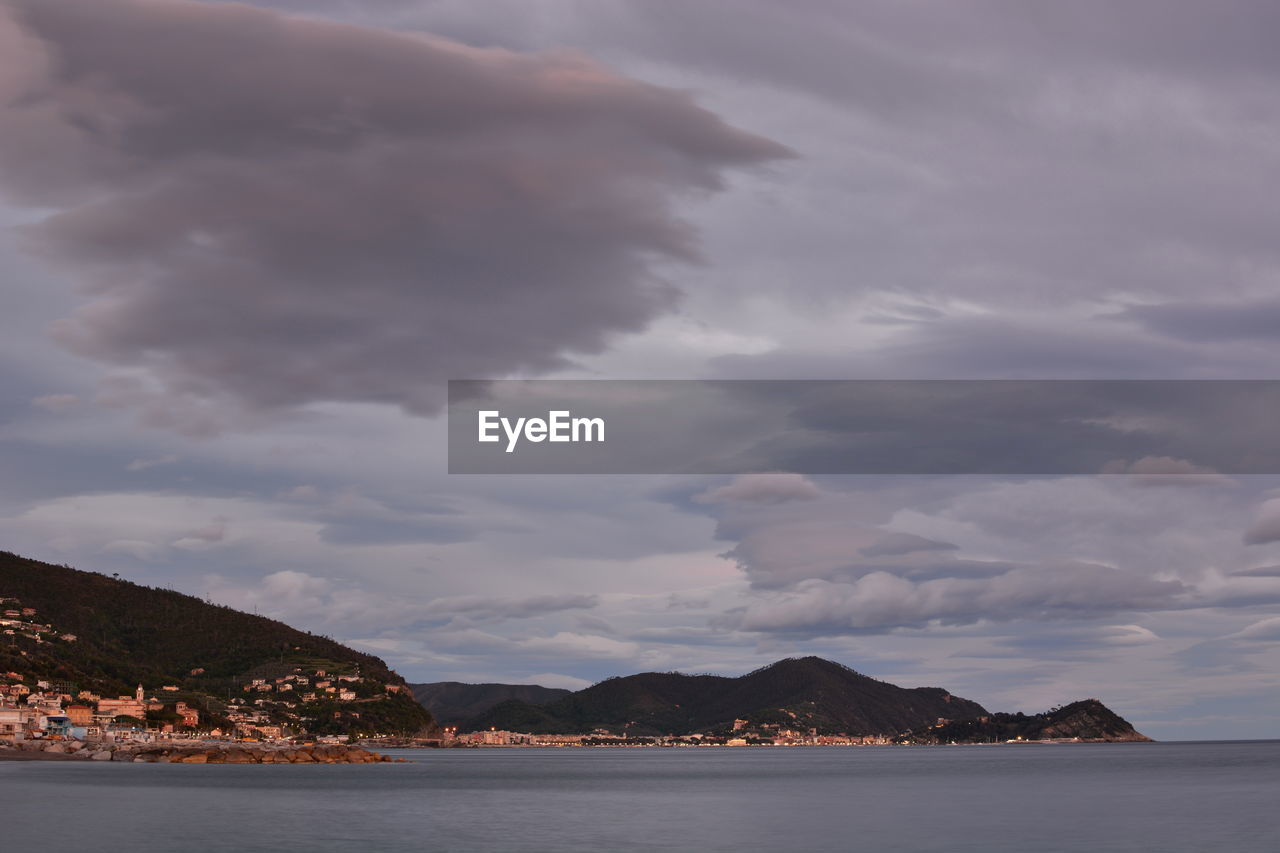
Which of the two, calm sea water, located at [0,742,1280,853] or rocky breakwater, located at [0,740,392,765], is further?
rocky breakwater, located at [0,740,392,765]

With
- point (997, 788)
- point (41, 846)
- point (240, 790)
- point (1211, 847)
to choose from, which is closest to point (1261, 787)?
point (997, 788)

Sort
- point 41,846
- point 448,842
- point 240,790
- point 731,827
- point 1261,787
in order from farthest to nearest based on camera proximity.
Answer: point 1261,787, point 240,790, point 731,827, point 448,842, point 41,846

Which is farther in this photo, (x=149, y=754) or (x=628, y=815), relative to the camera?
(x=149, y=754)

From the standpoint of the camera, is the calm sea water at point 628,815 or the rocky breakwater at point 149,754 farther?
the rocky breakwater at point 149,754

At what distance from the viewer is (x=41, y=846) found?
→ 186 feet

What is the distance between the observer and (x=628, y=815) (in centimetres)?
8300

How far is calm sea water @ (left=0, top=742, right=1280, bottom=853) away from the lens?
6253cm

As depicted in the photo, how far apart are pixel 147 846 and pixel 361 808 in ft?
99.4

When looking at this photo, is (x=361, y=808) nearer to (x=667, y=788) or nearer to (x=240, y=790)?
(x=240, y=790)

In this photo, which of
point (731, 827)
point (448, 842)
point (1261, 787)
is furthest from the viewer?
point (1261, 787)

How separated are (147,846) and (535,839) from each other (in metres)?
19.5

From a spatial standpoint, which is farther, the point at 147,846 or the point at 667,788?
the point at 667,788

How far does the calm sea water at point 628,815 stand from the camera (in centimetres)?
6253

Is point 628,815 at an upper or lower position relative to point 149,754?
upper
